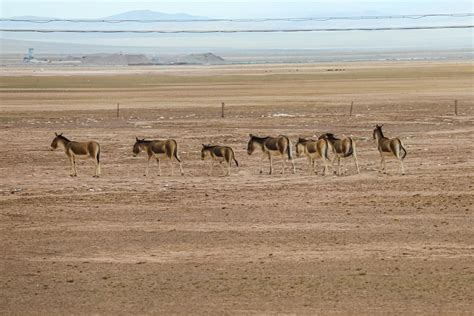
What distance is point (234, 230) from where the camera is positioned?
18.9 metres

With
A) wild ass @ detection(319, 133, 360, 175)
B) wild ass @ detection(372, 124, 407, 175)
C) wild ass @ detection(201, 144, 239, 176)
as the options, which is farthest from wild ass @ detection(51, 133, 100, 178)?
wild ass @ detection(372, 124, 407, 175)

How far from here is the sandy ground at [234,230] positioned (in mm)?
14023

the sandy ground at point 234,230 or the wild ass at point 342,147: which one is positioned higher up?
the wild ass at point 342,147

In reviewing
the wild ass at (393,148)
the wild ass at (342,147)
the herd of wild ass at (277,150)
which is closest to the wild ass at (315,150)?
the herd of wild ass at (277,150)

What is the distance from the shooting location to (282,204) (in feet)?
71.1

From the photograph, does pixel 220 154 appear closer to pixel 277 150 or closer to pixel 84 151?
pixel 277 150

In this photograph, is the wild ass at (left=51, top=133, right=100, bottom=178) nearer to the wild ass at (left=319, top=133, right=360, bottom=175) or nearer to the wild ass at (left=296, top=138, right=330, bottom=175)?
the wild ass at (left=296, top=138, right=330, bottom=175)

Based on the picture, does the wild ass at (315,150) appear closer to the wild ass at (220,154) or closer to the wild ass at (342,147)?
the wild ass at (342,147)

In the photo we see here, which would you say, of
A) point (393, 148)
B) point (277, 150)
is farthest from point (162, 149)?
point (393, 148)

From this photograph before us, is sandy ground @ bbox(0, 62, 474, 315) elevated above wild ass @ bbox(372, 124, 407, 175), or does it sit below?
below

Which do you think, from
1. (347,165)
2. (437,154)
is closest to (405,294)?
(347,165)

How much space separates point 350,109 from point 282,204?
26474 millimetres

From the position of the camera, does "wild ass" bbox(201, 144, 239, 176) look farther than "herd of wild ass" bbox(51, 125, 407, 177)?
Yes

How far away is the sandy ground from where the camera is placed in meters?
14.0
